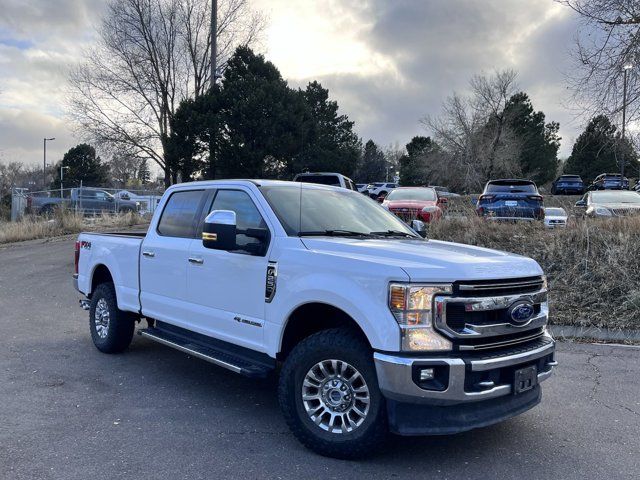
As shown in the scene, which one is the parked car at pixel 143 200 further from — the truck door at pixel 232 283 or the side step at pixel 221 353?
the truck door at pixel 232 283

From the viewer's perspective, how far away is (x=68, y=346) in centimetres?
696

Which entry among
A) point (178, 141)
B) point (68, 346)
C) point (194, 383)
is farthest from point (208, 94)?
point (194, 383)

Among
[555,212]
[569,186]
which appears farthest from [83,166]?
[555,212]

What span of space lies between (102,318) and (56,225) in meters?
16.1

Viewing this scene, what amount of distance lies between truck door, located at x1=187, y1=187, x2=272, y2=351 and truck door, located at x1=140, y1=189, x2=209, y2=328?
140mm

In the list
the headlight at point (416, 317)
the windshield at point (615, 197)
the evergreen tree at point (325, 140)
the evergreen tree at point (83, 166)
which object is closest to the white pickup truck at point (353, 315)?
the headlight at point (416, 317)

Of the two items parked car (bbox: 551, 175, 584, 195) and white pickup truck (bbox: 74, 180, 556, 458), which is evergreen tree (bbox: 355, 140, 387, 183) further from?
white pickup truck (bbox: 74, 180, 556, 458)

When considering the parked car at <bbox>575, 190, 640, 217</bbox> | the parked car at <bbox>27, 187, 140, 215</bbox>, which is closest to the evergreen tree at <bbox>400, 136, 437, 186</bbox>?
the parked car at <bbox>27, 187, 140, 215</bbox>

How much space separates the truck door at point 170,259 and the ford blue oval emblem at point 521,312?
2957mm

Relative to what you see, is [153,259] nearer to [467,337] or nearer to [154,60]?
[467,337]

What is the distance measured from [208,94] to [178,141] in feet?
8.71

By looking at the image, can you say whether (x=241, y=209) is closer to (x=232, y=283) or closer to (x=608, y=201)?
(x=232, y=283)

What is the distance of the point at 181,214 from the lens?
579 cm

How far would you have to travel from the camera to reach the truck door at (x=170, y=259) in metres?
5.39
